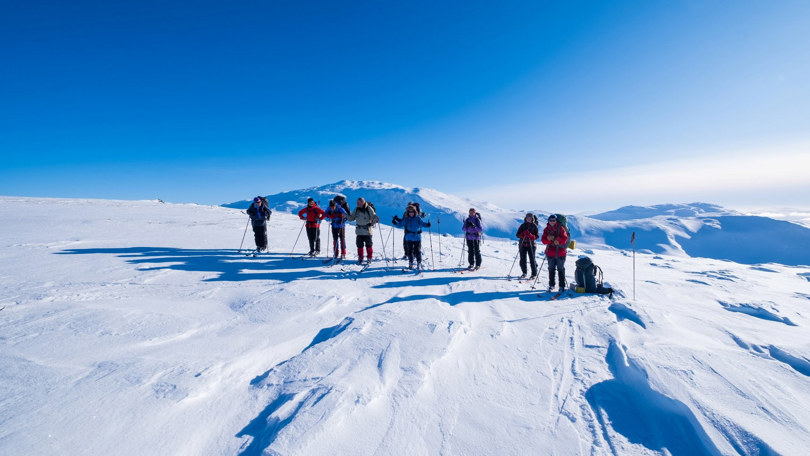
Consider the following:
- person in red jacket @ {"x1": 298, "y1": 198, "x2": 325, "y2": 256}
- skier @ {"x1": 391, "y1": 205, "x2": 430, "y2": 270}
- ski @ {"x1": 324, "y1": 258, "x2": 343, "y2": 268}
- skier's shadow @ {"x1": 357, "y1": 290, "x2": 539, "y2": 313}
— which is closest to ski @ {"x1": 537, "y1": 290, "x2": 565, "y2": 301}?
skier's shadow @ {"x1": 357, "y1": 290, "x2": 539, "y2": 313}

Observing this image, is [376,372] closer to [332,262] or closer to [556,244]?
[556,244]

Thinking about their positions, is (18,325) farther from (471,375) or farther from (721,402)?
(721,402)

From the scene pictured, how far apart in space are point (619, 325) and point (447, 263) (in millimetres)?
6418

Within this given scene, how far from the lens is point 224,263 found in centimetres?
971

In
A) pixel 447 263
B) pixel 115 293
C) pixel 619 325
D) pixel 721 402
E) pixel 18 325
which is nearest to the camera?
pixel 721 402

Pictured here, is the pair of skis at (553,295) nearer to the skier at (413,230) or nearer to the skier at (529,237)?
the skier at (529,237)

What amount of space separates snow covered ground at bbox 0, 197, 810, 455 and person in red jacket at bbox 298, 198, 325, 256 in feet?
12.3

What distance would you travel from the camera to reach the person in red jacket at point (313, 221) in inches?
431

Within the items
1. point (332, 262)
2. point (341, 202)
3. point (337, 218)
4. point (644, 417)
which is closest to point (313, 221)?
point (337, 218)

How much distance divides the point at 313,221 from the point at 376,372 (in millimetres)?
8169

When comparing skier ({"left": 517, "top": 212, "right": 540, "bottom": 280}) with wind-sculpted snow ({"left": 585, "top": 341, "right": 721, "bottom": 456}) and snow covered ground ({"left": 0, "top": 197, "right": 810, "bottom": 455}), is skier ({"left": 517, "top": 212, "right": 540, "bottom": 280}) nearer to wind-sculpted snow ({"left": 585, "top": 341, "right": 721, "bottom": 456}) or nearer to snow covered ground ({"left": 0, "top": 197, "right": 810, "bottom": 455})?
snow covered ground ({"left": 0, "top": 197, "right": 810, "bottom": 455})

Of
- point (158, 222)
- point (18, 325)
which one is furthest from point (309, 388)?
point (158, 222)

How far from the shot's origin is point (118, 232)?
1440 cm

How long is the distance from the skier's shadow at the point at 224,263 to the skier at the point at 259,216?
63cm
